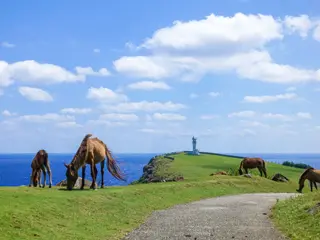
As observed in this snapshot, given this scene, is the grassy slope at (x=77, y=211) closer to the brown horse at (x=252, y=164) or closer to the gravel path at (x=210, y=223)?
the gravel path at (x=210, y=223)

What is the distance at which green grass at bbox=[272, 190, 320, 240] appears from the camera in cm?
1815

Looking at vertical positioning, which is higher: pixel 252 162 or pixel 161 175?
pixel 252 162

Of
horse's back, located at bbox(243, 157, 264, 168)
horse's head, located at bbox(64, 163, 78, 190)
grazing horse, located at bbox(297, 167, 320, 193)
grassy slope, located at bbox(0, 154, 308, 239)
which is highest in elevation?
horse's back, located at bbox(243, 157, 264, 168)

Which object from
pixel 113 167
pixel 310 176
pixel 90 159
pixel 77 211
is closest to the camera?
pixel 77 211

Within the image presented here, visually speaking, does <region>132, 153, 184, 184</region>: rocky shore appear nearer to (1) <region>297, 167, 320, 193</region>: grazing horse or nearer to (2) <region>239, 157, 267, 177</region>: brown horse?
(2) <region>239, 157, 267, 177</region>: brown horse

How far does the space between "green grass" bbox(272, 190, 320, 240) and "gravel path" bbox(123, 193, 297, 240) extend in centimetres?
50

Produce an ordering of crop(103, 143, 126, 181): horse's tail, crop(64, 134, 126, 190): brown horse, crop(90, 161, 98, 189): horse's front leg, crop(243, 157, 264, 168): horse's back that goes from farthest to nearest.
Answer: crop(243, 157, 264, 168): horse's back, crop(103, 143, 126, 181): horse's tail, crop(90, 161, 98, 189): horse's front leg, crop(64, 134, 126, 190): brown horse

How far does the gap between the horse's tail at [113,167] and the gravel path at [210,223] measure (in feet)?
19.2

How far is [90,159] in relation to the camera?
29047mm

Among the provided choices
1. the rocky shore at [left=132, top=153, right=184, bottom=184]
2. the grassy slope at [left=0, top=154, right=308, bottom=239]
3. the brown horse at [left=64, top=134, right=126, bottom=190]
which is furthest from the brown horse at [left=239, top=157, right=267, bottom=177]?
the brown horse at [left=64, top=134, right=126, bottom=190]

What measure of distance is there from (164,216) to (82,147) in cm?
785

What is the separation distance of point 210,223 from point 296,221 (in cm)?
393

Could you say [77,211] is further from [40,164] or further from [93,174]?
[40,164]

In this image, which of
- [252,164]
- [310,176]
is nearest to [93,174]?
[310,176]
